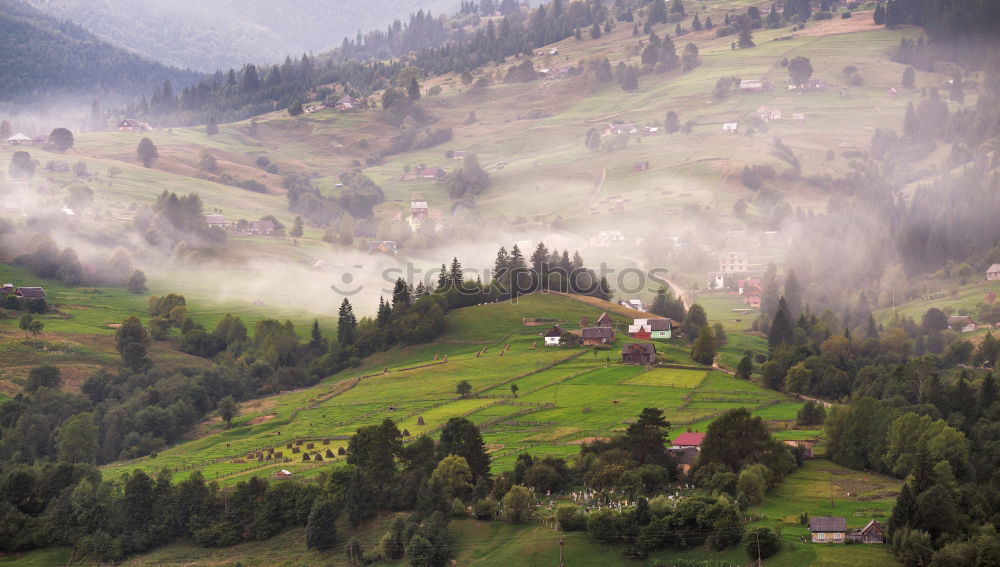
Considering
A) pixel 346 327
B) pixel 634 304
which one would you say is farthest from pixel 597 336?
pixel 346 327

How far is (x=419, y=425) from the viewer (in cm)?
10081

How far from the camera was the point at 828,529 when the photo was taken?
2657 inches

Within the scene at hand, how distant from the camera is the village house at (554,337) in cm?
12475

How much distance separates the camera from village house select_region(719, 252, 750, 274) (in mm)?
173500

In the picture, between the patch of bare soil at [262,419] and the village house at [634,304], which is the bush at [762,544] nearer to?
the patch of bare soil at [262,419]

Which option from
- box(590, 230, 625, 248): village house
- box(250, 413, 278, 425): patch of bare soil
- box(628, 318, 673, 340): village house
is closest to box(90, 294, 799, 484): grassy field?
box(250, 413, 278, 425): patch of bare soil

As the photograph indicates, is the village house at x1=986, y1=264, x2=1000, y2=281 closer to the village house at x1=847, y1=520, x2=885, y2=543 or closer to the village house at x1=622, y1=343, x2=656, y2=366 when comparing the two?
the village house at x1=622, y1=343, x2=656, y2=366

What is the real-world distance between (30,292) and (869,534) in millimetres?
Result: 106993

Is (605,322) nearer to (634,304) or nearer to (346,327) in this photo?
(634,304)

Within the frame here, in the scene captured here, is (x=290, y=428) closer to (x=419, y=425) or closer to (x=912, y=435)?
(x=419, y=425)

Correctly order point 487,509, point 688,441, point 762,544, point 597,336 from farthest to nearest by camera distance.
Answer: point 597,336, point 688,441, point 487,509, point 762,544

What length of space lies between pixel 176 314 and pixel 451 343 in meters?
36.1

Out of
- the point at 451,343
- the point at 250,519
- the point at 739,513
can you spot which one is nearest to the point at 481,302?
the point at 451,343

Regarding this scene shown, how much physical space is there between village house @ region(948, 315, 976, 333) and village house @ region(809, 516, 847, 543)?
75.2 metres
